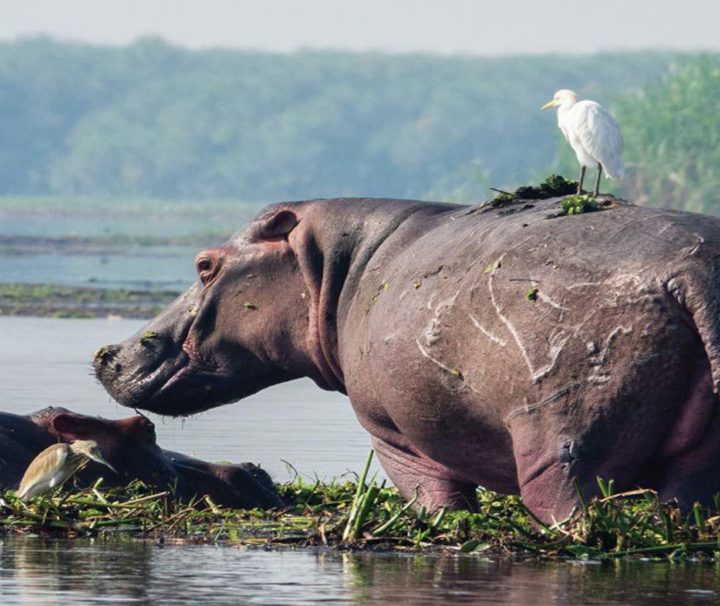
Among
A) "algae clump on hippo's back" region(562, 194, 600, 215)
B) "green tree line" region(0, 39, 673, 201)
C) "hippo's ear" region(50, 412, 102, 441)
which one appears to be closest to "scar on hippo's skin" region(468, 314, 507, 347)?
"algae clump on hippo's back" region(562, 194, 600, 215)

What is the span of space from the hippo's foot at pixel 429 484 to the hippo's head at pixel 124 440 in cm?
118

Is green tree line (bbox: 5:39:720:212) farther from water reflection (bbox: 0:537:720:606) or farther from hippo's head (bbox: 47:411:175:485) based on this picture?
water reflection (bbox: 0:537:720:606)

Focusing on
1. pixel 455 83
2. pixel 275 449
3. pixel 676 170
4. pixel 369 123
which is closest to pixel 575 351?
pixel 275 449

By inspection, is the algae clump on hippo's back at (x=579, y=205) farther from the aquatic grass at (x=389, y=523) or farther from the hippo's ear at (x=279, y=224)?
the hippo's ear at (x=279, y=224)

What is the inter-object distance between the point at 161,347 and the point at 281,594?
115 inches

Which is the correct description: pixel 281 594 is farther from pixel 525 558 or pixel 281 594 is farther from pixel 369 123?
pixel 369 123

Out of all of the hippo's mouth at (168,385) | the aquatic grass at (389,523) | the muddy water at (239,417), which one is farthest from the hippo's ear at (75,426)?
the muddy water at (239,417)

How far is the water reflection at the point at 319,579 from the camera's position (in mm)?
7680

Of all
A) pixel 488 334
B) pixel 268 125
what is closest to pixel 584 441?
pixel 488 334

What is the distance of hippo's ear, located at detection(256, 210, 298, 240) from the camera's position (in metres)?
10.2

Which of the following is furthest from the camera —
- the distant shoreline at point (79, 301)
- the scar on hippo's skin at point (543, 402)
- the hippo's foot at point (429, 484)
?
the distant shoreline at point (79, 301)

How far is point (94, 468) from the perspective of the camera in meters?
10.4

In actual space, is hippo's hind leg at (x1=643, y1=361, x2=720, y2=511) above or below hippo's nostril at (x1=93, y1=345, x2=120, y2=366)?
below

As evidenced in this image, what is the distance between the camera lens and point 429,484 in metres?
9.72
